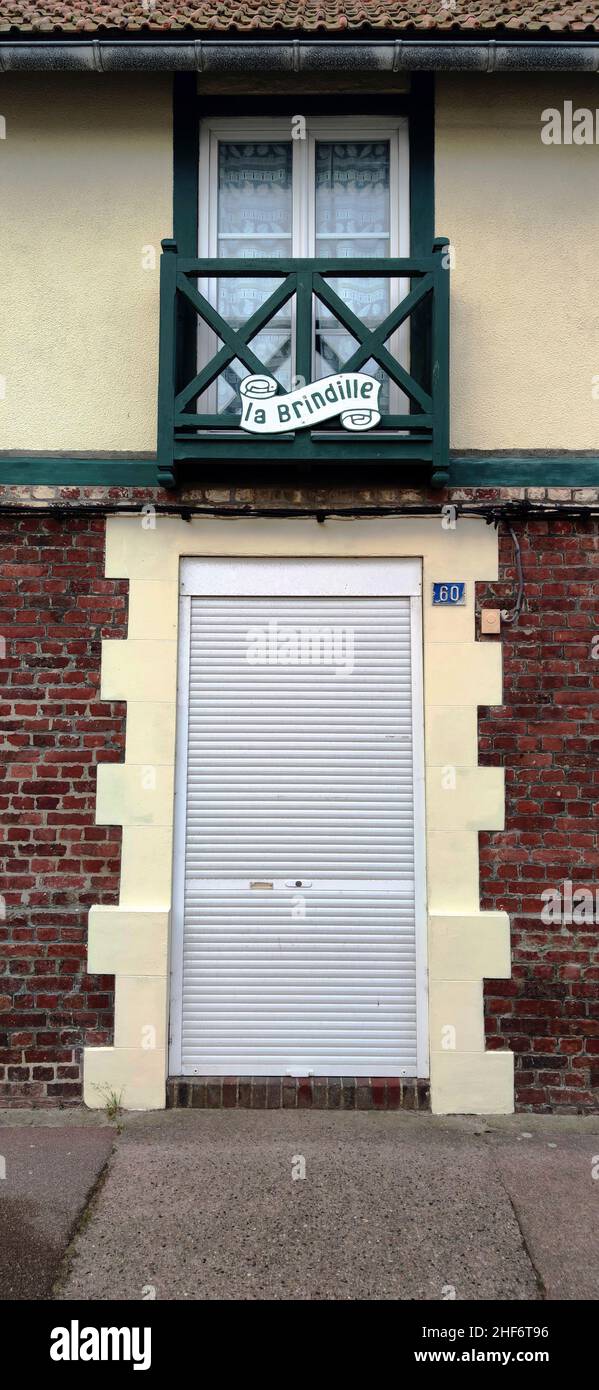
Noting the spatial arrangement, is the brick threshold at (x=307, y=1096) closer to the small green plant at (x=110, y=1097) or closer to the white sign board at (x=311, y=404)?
the small green plant at (x=110, y=1097)

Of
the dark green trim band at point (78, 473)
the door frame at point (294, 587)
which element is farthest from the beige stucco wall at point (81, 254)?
the door frame at point (294, 587)

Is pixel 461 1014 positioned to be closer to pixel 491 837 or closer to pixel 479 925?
pixel 479 925

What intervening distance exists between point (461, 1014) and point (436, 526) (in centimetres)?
272

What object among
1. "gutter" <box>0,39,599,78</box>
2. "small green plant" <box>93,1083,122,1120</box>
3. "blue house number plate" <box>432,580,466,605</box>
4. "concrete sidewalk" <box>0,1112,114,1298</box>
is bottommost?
"concrete sidewalk" <box>0,1112,114,1298</box>

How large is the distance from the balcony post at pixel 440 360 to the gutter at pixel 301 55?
1.07 m

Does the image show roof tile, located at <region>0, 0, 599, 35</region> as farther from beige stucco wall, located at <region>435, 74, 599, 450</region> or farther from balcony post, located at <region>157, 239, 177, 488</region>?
balcony post, located at <region>157, 239, 177, 488</region>

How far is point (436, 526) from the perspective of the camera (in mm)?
4805

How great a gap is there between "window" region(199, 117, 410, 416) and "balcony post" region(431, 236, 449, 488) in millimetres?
432

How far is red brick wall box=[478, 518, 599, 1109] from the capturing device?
4.59 meters

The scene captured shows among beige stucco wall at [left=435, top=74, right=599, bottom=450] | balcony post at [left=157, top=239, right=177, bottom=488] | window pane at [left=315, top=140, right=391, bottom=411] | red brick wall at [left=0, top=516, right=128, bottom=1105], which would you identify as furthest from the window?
red brick wall at [left=0, top=516, right=128, bottom=1105]

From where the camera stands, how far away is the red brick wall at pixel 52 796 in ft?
15.2

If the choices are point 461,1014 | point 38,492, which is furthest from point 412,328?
point 461,1014

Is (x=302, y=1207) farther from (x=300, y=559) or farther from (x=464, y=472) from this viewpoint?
(x=464, y=472)

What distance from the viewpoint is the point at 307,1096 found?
15.0ft
